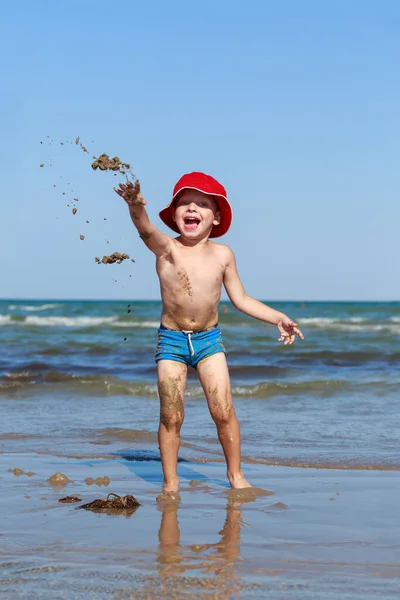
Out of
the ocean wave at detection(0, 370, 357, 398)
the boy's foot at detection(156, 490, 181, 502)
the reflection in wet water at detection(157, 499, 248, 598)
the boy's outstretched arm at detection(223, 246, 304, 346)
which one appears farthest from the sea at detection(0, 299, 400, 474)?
the reflection in wet water at detection(157, 499, 248, 598)

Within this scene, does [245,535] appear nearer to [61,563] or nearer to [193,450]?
[61,563]

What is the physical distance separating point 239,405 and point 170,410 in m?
4.20

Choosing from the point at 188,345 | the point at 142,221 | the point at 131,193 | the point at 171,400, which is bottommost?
the point at 171,400

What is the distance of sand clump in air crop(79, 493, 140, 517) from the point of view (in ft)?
12.4

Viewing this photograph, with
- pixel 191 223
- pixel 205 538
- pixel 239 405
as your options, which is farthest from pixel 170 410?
pixel 239 405

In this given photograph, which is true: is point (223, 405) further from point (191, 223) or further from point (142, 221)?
point (142, 221)

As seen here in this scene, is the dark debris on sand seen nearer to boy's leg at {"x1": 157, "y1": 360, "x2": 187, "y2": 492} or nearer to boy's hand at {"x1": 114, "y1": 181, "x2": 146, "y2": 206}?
boy's leg at {"x1": 157, "y1": 360, "x2": 187, "y2": 492}

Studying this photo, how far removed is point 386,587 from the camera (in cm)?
266

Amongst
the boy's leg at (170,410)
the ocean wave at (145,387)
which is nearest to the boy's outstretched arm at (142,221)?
the boy's leg at (170,410)

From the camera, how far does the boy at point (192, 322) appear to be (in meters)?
4.32

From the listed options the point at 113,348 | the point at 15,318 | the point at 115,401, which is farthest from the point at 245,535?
the point at 15,318

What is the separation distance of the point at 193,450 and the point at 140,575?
10.6 feet

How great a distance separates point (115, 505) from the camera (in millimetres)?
3834

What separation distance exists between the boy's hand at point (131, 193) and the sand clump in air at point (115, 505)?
4.68ft
